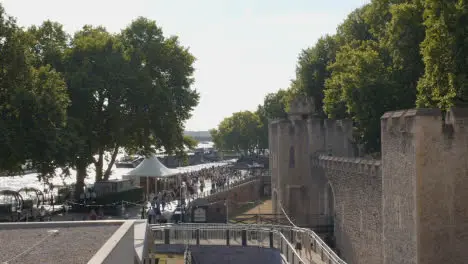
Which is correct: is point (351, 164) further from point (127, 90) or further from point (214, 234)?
point (127, 90)

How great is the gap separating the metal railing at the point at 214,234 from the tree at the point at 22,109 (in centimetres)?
814

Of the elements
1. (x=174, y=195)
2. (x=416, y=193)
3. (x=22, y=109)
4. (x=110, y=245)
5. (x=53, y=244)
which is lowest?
(x=174, y=195)

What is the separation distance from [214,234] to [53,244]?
15.6 m

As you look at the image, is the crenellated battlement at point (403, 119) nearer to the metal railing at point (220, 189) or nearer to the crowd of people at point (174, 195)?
the crowd of people at point (174, 195)

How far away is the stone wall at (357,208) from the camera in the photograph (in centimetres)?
2472

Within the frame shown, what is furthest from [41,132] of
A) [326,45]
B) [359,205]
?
[326,45]

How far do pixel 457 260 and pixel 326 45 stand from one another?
111 feet

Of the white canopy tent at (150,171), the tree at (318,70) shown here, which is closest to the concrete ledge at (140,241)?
the white canopy tent at (150,171)

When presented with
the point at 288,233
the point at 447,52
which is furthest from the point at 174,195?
the point at 447,52

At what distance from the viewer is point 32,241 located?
42.6 feet

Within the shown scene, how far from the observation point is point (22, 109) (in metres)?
30.9

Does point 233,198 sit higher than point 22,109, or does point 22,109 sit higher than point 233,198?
point 22,109

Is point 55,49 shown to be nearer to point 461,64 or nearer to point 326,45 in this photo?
point 326,45

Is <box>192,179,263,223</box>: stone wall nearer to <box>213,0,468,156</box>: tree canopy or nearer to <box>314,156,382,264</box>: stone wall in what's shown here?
<box>314,156,382,264</box>: stone wall
